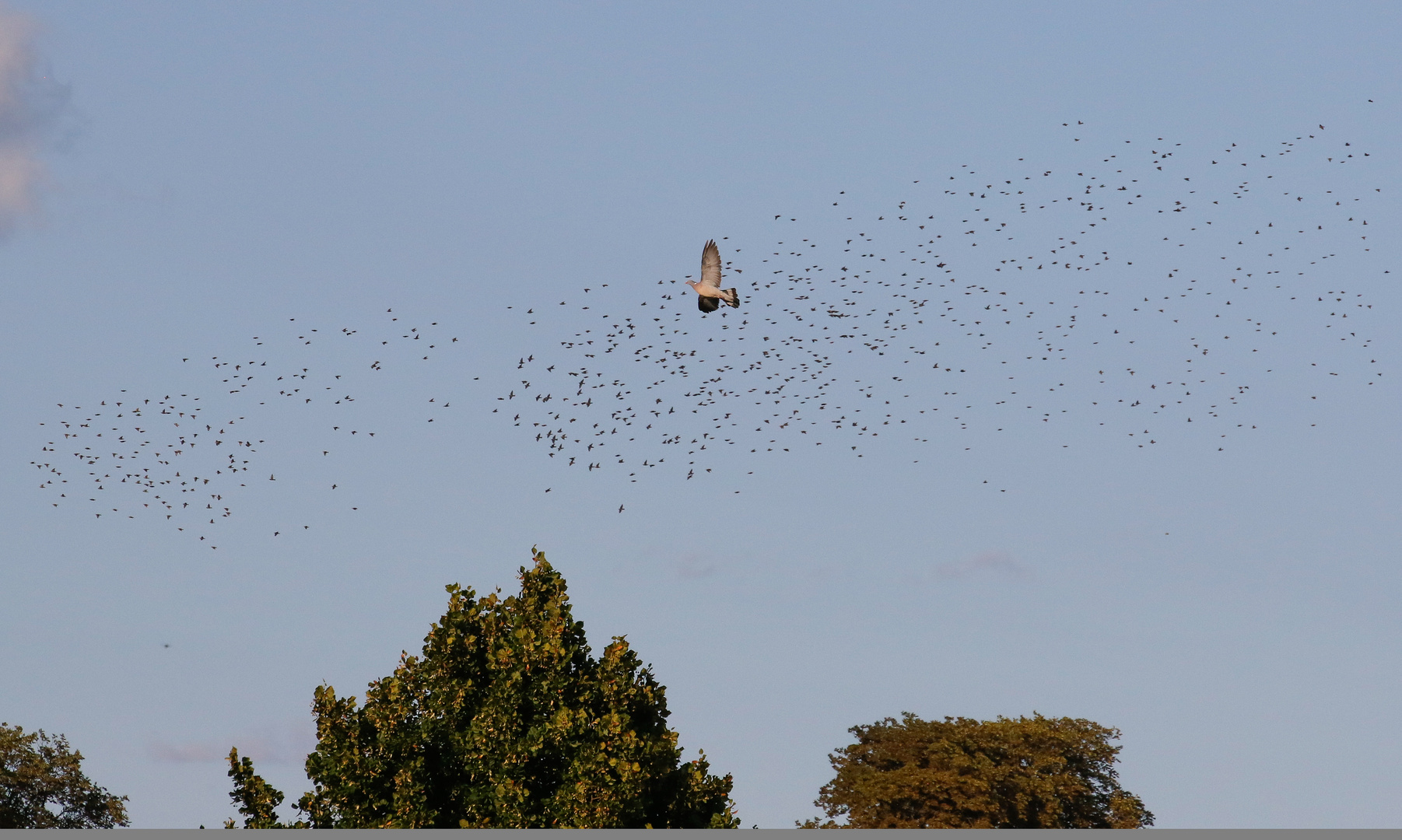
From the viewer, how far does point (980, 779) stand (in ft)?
227

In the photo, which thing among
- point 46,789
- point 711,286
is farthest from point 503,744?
point 46,789

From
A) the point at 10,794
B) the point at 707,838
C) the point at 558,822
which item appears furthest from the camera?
the point at 10,794

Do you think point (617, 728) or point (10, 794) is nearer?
point (617, 728)

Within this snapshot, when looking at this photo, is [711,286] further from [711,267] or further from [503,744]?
[503,744]

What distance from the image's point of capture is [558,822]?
31.5 m

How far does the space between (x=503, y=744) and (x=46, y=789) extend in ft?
126

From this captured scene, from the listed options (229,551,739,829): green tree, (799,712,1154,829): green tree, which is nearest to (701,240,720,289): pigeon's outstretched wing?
(229,551,739,829): green tree

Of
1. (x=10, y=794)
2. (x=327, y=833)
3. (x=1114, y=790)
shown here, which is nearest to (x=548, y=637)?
(x=327, y=833)

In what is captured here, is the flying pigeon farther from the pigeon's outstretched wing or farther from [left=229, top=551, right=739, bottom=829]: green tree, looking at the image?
[left=229, top=551, right=739, bottom=829]: green tree

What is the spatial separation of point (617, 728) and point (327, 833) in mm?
8342

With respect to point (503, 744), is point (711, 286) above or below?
above

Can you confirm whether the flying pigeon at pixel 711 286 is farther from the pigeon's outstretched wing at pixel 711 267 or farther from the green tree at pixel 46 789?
the green tree at pixel 46 789

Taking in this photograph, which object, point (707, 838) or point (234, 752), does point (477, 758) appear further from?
point (707, 838)

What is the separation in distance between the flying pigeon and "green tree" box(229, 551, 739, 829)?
733cm
